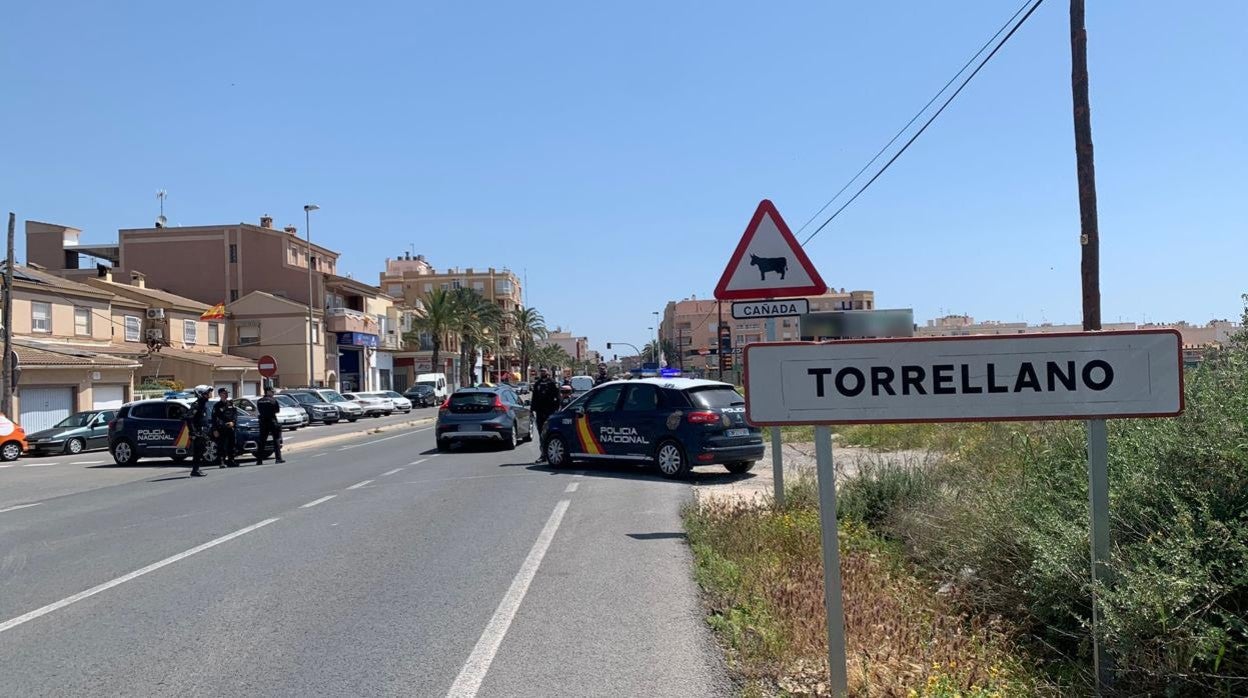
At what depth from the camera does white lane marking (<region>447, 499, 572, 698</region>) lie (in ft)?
17.0

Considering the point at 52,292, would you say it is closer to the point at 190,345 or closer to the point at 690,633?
the point at 190,345

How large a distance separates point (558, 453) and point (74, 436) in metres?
21.0

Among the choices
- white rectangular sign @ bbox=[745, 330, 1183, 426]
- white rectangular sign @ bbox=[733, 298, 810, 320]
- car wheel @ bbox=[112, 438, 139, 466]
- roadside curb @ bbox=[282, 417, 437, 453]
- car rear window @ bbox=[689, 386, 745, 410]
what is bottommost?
roadside curb @ bbox=[282, 417, 437, 453]

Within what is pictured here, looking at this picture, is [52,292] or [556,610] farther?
[52,292]

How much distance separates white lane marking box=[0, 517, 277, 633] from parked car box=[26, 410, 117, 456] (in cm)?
2223

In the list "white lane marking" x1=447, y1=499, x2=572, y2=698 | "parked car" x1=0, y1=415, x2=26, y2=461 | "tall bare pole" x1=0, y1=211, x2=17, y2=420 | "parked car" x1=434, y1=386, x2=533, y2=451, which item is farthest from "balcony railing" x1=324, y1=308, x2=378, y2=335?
"white lane marking" x1=447, y1=499, x2=572, y2=698

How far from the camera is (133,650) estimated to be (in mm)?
5988

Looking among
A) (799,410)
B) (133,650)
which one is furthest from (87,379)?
(799,410)

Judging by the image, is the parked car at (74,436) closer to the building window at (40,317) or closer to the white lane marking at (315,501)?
the building window at (40,317)

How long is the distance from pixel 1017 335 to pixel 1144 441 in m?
1.80

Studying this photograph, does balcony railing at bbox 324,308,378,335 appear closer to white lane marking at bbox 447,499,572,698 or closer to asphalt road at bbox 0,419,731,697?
asphalt road at bbox 0,419,731,697

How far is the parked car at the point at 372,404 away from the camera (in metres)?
51.6

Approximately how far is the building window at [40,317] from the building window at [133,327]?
8.05m

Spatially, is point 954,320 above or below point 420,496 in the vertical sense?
above
